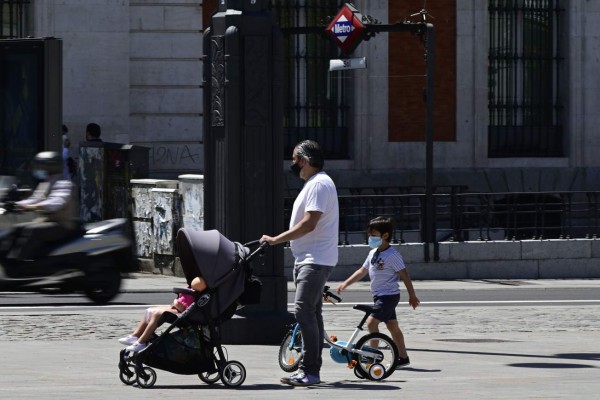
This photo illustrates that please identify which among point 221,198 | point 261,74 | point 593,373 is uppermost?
point 261,74

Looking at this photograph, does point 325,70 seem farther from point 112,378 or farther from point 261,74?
point 112,378

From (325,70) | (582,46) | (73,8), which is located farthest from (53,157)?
(582,46)

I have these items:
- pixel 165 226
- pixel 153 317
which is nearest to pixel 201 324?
pixel 153 317

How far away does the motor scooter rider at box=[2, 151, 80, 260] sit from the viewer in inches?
703

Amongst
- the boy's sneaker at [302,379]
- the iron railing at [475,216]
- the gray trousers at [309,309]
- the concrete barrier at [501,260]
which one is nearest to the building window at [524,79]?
the iron railing at [475,216]

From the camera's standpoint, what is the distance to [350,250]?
77.8 feet

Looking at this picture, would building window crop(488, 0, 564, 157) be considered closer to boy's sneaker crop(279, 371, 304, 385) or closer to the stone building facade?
the stone building facade

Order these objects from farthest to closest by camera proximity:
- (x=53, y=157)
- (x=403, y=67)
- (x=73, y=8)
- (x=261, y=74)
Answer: (x=403, y=67) < (x=73, y=8) < (x=53, y=157) < (x=261, y=74)

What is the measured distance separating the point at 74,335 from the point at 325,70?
591 inches

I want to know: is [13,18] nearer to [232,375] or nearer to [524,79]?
[524,79]

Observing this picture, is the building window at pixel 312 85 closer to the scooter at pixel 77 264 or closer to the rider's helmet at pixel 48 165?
the scooter at pixel 77 264

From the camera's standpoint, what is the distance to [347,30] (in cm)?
2458

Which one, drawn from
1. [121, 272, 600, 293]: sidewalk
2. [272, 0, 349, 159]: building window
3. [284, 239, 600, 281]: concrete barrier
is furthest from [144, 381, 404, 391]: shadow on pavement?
[272, 0, 349, 159]: building window

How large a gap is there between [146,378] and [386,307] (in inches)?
86.0
